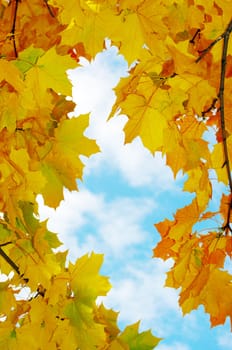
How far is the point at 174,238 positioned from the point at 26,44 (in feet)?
3.33

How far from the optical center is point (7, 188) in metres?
1.82

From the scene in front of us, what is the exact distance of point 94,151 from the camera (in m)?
1.98

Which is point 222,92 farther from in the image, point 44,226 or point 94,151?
point 44,226

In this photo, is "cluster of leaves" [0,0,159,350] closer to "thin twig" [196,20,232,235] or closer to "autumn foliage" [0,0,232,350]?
"autumn foliage" [0,0,232,350]

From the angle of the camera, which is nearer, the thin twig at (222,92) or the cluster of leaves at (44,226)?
the thin twig at (222,92)

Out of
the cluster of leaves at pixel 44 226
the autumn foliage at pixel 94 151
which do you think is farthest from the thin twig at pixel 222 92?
the cluster of leaves at pixel 44 226

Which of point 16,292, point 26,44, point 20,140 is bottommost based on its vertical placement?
point 16,292

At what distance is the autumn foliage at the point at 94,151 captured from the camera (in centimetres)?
180

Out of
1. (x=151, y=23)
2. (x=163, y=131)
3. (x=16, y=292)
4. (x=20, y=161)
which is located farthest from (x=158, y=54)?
(x=16, y=292)

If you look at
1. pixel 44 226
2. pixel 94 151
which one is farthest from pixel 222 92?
pixel 44 226

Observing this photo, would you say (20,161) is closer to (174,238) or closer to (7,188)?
(7,188)

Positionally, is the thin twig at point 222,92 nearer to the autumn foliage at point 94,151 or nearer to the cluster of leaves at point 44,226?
the autumn foliage at point 94,151

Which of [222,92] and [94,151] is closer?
[222,92]

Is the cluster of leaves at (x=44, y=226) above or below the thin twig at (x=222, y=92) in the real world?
below
